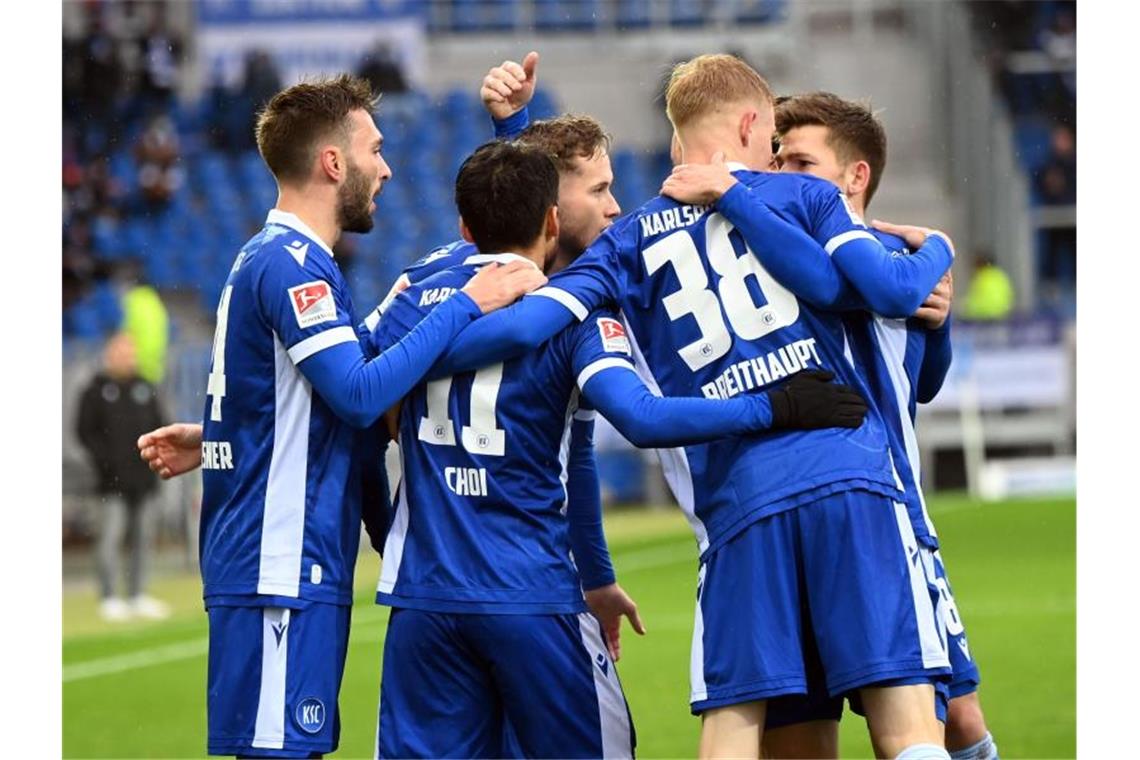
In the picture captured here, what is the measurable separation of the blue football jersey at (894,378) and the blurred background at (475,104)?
48.2 feet

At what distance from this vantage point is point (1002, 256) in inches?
782

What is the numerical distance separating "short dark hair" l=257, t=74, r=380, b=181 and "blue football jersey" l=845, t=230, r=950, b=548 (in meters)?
1.33

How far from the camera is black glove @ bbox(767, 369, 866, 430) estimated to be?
378cm

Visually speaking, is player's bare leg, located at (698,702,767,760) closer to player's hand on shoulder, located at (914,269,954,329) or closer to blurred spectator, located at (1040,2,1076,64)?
player's hand on shoulder, located at (914,269,954,329)

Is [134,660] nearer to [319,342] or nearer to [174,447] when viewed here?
[174,447]

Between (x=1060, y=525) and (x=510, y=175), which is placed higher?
(x=510, y=175)

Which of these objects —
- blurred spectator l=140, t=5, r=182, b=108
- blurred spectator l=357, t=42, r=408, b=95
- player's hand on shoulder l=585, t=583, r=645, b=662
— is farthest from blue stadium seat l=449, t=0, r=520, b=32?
player's hand on shoulder l=585, t=583, r=645, b=662

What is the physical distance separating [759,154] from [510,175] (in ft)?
2.09

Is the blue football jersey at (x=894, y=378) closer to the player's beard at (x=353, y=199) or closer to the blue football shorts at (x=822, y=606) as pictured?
the blue football shorts at (x=822, y=606)

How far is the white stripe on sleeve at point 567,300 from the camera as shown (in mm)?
3869

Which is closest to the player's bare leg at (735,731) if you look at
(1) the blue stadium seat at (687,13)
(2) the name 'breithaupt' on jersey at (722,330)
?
(2) the name 'breithaupt' on jersey at (722,330)

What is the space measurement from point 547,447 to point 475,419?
0.18 m
